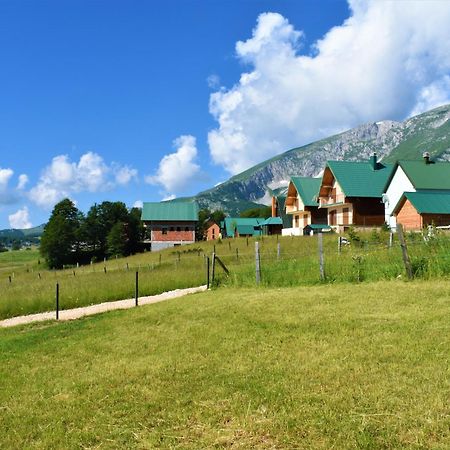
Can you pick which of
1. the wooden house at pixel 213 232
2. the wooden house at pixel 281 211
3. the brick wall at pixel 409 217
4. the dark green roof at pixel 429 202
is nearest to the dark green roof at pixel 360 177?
the brick wall at pixel 409 217

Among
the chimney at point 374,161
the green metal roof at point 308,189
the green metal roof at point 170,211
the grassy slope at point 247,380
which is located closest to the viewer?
the grassy slope at point 247,380

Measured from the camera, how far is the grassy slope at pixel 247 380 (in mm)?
4699

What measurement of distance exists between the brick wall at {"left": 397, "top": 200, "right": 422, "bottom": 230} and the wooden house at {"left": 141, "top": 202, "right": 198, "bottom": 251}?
3601 cm

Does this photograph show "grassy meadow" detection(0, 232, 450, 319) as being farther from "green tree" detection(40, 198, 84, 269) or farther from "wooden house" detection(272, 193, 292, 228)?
"green tree" detection(40, 198, 84, 269)

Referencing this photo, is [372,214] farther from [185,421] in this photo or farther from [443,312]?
[185,421]

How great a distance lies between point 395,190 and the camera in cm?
4166

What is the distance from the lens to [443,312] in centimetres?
870

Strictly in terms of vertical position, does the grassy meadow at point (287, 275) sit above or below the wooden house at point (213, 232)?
below

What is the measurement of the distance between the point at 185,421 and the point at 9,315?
14.6 metres

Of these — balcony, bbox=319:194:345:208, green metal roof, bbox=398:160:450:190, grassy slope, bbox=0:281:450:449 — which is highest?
green metal roof, bbox=398:160:450:190

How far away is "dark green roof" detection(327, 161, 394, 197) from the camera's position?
153 feet

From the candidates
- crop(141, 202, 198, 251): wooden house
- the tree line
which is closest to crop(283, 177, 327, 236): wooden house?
crop(141, 202, 198, 251): wooden house

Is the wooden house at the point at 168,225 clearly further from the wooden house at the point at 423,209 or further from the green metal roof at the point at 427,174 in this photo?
the wooden house at the point at 423,209

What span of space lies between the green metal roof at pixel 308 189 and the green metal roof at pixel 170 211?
58.0ft
